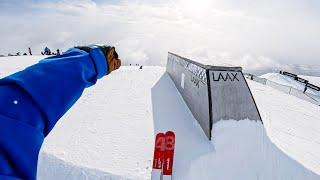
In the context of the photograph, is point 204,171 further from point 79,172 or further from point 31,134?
point 31,134

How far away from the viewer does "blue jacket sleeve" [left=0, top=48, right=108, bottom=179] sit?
1.41 metres

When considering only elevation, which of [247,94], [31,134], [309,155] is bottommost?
[309,155]

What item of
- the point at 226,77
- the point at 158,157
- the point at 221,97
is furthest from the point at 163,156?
the point at 226,77

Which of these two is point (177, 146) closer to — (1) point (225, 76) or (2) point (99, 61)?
(1) point (225, 76)

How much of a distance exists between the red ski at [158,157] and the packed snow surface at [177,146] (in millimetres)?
215

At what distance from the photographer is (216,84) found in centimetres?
915

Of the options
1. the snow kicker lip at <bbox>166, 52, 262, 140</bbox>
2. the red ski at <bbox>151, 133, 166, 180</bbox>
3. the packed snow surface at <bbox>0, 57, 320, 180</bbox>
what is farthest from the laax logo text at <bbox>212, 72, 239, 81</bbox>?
the red ski at <bbox>151, 133, 166, 180</bbox>

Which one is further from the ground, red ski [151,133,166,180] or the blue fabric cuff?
the blue fabric cuff

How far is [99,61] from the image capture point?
273 centimetres

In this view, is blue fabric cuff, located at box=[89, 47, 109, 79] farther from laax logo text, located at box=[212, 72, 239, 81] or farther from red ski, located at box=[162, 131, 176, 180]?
laax logo text, located at box=[212, 72, 239, 81]

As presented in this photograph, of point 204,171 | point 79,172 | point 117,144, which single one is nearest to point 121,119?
point 117,144

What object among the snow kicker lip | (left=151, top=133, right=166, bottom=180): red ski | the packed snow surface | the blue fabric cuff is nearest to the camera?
the blue fabric cuff

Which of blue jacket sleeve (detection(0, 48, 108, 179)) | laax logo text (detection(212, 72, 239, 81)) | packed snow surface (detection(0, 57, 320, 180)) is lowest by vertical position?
packed snow surface (detection(0, 57, 320, 180))

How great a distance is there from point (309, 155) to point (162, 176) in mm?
5441
